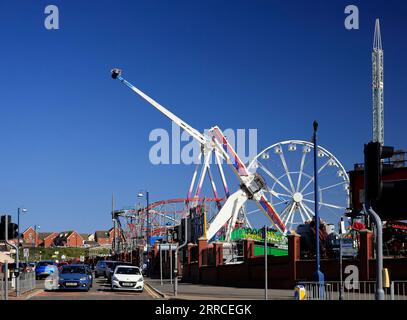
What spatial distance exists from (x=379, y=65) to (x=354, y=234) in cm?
3081

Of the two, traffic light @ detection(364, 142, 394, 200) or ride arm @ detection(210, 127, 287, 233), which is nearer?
traffic light @ detection(364, 142, 394, 200)

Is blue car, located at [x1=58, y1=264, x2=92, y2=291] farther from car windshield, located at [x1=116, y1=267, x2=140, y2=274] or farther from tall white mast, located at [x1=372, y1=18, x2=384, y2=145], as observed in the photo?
tall white mast, located at [x1=372, y1=18, x2=384, y2=145]

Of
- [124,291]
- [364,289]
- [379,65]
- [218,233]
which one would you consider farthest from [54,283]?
[379,65]

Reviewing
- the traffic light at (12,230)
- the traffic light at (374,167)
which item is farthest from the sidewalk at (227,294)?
the traffic light at (374,167)

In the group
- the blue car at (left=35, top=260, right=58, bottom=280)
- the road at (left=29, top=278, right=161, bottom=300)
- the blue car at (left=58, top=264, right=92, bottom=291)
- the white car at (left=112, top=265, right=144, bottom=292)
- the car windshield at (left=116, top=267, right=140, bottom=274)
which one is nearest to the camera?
the road at (left=29, top=278, right=161, bottom=300)

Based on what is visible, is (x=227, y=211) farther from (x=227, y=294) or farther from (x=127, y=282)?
(x=227, y=294)

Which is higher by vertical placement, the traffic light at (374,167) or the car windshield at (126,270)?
the traffic light at (374,167)

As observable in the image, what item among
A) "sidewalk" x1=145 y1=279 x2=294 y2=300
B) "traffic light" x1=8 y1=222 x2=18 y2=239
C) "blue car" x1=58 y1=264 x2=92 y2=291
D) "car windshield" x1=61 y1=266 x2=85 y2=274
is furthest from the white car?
"traffic light" x1=8 y1=222 x2=18 y2=239

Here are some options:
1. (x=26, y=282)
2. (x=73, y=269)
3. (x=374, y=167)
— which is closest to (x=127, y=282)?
(x=73, y=269)

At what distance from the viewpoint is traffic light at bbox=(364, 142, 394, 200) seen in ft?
39.6

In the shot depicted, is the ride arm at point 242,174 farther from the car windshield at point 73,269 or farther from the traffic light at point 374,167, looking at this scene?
the traffic light at point 374,167

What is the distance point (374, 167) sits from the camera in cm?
1226

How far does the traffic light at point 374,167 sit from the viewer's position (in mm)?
12070
